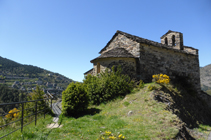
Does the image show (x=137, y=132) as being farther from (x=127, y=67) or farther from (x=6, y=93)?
(x=6, y=93)

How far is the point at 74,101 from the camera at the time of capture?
329 inches

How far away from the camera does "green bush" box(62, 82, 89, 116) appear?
824 cm

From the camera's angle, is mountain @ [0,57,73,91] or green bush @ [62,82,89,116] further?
mountain @ [0,57,73,91]

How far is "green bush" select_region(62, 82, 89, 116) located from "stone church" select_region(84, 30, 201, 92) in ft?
12.9

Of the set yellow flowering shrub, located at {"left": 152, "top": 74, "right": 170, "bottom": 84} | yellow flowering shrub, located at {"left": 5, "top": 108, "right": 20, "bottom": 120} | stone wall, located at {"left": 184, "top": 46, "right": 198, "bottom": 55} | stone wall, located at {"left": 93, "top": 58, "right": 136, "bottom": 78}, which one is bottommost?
yellow flowering shrub, located at {"left": 5, "top": 108, "right": 20, "bottom": 120}

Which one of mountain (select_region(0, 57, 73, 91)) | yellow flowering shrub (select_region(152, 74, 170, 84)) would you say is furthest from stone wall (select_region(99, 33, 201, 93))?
mountain (select_region(0, 57, 73, 91))

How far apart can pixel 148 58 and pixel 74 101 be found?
27.0 feet

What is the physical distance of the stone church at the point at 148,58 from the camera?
12.0 m

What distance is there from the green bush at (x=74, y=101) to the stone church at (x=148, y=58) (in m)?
3.93

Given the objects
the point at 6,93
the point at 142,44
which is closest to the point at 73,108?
the point at 142,44

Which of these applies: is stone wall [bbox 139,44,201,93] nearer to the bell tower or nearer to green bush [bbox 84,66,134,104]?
the bell tower

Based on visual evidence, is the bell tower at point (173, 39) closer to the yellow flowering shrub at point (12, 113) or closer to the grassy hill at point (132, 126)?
the grassy hill at point (132, 126)

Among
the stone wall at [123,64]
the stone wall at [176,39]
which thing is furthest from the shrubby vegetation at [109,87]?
the stone wall at [176,39]

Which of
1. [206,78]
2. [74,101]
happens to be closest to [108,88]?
[74,101]
